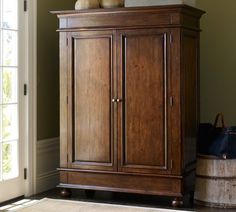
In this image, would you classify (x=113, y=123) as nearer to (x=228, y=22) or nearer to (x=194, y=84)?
(x=194, y=84)

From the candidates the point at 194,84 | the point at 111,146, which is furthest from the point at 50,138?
the point at 194,84

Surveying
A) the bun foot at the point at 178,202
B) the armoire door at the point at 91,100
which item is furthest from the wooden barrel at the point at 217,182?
the armoire door at the point at 91,100

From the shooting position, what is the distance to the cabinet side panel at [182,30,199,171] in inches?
169

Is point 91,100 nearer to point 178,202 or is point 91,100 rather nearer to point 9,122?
point 9,122

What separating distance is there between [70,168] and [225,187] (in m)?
1.33

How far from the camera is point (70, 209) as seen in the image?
13.7 ft

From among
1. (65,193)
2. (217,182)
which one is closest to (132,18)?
(217,182)

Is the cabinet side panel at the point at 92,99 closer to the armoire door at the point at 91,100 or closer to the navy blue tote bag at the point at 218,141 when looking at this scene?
the armoire door at the point at 91,100

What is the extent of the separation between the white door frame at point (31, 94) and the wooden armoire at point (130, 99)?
0.96 ft

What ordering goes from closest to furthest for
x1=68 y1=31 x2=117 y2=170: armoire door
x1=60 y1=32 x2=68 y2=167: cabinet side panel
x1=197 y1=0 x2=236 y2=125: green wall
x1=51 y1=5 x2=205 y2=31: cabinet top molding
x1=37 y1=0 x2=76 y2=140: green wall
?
x1=51 y1=5 x2=205 y2=31: cabinet top molding, x1=68 y1=31 x2=117 y2=170: armoire door, x1=60 y1=32 x2=68 y2=167: cabinet side panel, x1=37 y1=0 x2=76 y2=140: green wall, x1=197 y1=0 x2=236 y2=125: green wall

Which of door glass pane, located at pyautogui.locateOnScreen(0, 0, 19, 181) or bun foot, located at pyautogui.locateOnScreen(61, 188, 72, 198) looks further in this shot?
bun foot, located at pyautogui.locateOnScreen(61, 188, 72, 198)

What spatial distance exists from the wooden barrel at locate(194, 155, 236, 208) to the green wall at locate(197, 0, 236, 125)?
2.69 ft

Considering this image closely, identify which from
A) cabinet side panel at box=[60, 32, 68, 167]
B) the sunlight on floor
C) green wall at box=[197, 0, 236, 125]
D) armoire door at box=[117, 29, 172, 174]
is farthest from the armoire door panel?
green wall at box=[197, 0, 236, 125]

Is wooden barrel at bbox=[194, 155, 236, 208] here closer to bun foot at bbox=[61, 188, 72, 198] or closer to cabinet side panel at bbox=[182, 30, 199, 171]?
cabinet side panel at bbox=[182, 30, 199, 171]
